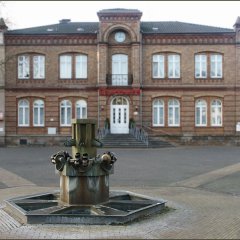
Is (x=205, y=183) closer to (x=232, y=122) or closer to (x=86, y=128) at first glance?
(x=86, y=128)

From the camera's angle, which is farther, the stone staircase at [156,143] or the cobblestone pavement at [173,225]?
the stone staircase at [156,143]

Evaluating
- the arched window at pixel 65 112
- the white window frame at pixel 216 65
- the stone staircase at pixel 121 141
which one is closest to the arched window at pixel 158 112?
the stone staircase at pixel 121 141

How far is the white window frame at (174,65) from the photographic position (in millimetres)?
39594

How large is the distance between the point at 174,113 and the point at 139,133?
4.22 m

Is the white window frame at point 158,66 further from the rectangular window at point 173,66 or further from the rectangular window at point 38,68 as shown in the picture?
the rectangular window at point 38,68

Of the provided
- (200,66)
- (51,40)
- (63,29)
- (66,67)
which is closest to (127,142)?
(66,67)

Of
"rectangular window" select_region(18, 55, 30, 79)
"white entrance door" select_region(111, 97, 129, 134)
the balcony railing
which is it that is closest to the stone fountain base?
"white entrance door" select_region(111, 97, 129, 134)

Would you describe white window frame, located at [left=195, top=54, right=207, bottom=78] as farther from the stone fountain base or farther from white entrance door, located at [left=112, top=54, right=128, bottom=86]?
the stone fountain base

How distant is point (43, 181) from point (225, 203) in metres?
7.46

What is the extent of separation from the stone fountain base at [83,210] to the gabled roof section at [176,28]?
29.8 metres

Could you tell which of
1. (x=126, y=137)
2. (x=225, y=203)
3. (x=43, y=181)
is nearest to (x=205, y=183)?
(x=225, y=203)

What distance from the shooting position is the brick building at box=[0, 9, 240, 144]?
128ft

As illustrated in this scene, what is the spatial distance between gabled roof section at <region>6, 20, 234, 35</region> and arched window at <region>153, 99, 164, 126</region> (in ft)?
20.5

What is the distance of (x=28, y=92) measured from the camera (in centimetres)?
3972
